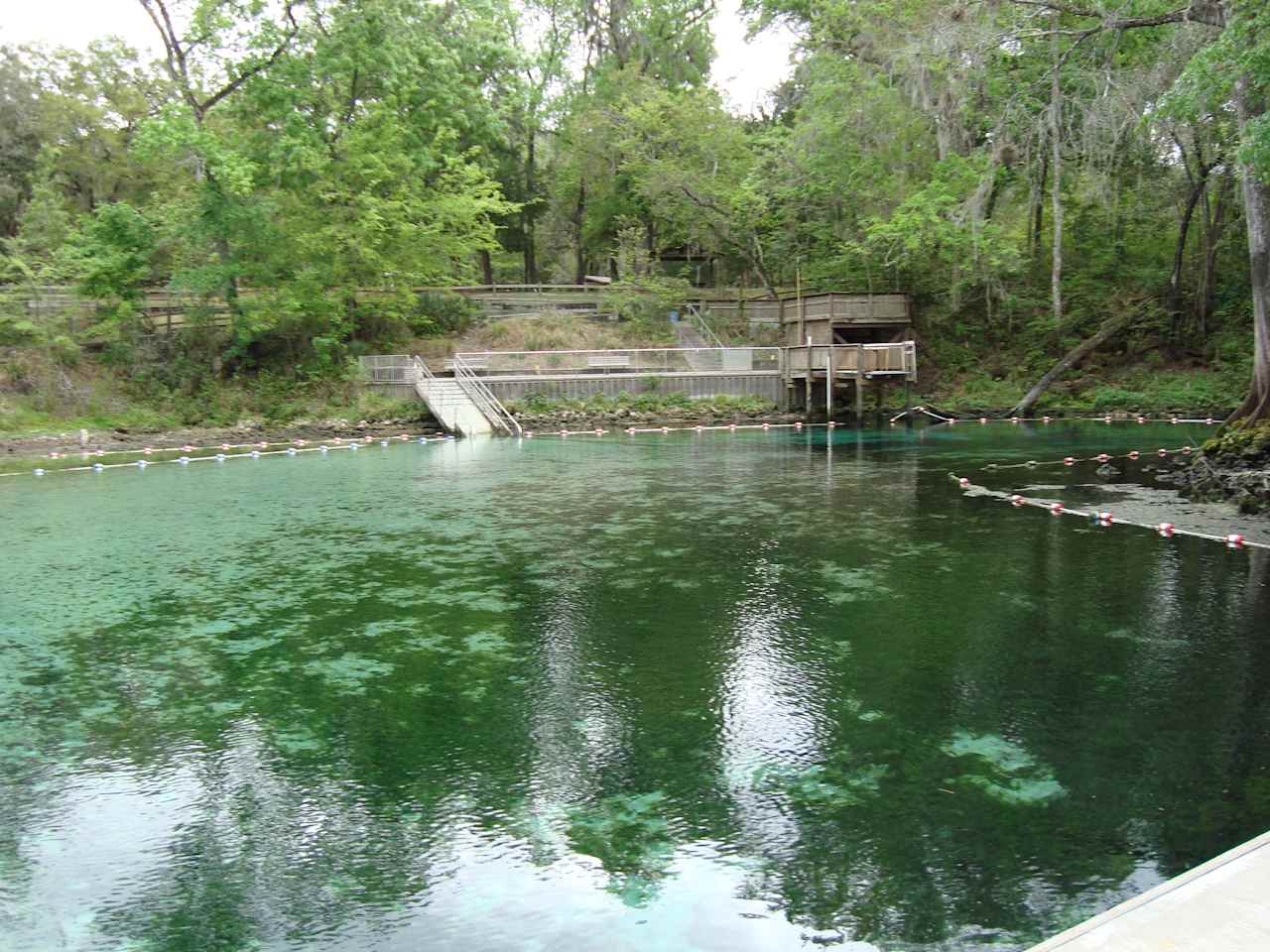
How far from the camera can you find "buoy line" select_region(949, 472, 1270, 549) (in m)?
11.9

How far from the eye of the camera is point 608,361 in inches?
1251

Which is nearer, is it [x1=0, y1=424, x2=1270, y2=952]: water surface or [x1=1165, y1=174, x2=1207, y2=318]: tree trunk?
[x1=0, y1=424, x2=1270, y2=952]: water surface

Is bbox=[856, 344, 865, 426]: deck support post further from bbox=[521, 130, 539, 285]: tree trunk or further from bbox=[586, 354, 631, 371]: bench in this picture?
bbox=[521, 130, 539, 285]: tree trunk

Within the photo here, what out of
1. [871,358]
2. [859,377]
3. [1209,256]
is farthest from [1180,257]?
[859,377]

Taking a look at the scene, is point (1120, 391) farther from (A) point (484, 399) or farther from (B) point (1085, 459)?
(A) point (484, 399)

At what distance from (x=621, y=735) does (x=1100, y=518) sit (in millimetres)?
9441

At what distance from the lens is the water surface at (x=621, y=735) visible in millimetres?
4738

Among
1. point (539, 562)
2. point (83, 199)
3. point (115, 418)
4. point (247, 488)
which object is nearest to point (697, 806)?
point (539, 562)

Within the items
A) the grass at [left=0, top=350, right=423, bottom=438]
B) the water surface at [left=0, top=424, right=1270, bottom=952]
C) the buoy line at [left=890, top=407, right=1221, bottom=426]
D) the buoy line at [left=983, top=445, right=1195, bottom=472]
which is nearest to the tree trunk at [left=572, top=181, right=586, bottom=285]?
the grass at [left=0, top=350, right=423, bottom=438]

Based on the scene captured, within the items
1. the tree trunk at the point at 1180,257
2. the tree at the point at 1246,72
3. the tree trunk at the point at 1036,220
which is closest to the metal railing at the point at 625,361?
the tree trunk at the point at 1036,220

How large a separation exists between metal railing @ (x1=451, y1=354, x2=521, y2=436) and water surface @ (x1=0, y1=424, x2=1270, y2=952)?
1544cm

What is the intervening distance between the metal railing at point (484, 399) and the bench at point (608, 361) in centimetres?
325

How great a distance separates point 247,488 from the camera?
18.6 metres

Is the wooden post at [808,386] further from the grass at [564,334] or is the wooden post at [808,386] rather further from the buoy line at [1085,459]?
the buoy line at [1085,459]
